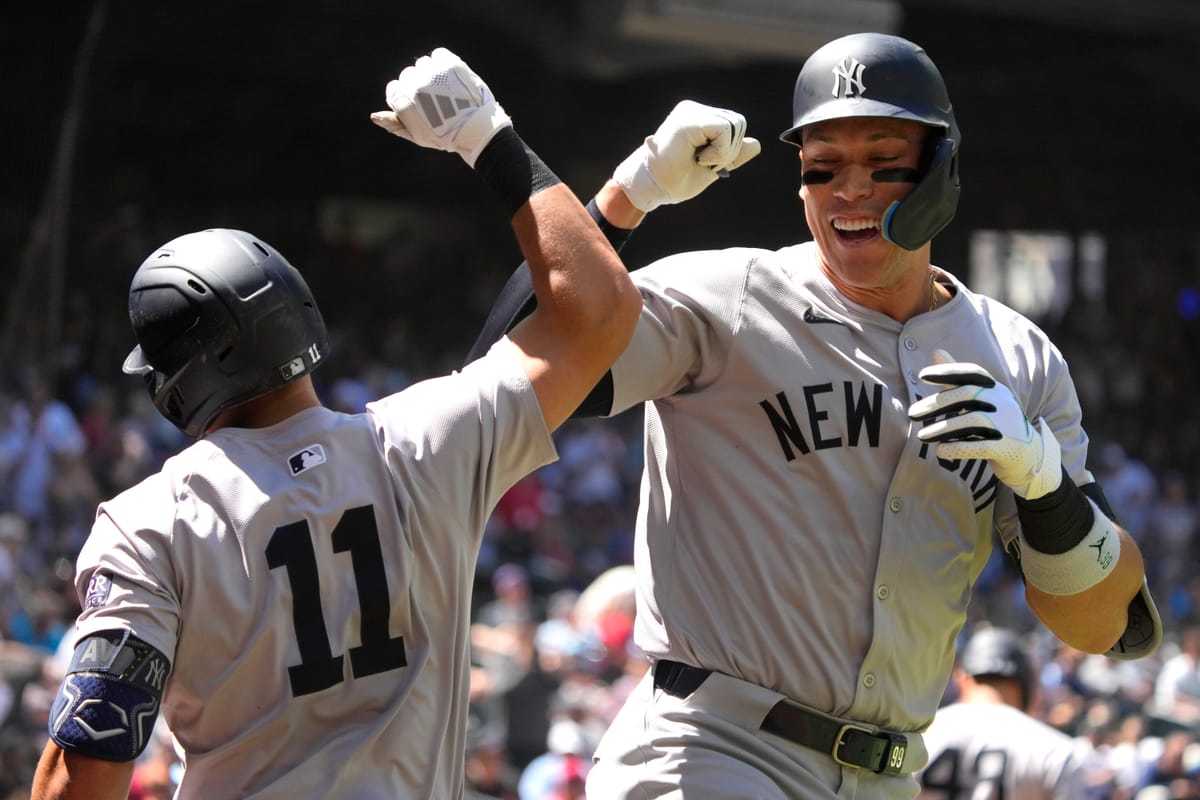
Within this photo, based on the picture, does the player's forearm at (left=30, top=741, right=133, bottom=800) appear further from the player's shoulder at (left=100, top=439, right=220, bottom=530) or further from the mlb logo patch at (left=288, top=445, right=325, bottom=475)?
the mlb logo patch at (left=288, top=445, right=325, bottom=475)

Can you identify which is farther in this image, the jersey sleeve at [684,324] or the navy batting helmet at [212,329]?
the jersey sleeve at [684,324]

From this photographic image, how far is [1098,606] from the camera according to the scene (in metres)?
2.97

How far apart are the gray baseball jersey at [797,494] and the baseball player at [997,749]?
1830 mm

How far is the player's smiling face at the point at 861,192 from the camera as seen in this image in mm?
3010

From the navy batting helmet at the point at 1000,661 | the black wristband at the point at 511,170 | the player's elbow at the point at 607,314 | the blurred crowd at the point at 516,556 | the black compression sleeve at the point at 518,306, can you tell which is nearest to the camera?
the player's elbow at the point at 607,314

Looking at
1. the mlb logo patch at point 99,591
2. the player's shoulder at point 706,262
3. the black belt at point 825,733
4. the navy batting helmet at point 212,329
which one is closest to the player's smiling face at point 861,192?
the player's shoulder at point 706,262

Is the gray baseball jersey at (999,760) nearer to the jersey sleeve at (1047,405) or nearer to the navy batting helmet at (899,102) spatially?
the jersey sleeve at (1047,405)

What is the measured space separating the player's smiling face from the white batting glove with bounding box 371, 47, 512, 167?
26.1 inches

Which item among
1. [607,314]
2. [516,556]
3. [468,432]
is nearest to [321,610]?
[468,432]

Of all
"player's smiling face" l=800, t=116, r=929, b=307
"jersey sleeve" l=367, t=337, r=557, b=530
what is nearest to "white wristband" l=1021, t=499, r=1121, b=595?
"player's smiling face" l=800, t=116, r=929, b=307

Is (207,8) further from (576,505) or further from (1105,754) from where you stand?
(1105,754)

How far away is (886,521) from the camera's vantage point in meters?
2.87

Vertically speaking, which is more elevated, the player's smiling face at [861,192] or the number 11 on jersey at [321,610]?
the player's smiling face at [861,192]

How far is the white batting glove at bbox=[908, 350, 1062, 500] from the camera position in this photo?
264 cm
